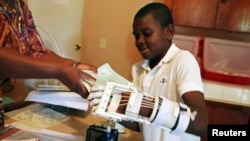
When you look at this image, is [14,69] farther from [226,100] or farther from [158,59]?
[226,100]

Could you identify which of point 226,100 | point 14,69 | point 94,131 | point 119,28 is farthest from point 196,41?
point 14,69

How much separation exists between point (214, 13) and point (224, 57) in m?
0.38

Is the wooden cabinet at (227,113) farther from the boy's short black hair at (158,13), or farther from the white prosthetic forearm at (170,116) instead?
the white prosthetic forearm at (170,116)

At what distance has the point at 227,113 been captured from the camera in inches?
89.1

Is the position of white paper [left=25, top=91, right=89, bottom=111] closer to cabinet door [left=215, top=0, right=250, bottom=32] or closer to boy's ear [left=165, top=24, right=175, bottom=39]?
boy's ear [left=165, top=24, right=175, bottom=39]

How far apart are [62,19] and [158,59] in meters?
2.41

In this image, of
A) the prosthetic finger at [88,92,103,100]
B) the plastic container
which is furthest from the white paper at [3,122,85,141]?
the plastic container

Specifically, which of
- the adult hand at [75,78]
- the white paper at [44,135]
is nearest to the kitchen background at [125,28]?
the white paper at [44,135]

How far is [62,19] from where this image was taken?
3.35 meters

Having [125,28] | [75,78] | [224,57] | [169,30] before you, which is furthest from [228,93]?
[75,78]

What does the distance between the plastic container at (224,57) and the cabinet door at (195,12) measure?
Result: 0.17 m

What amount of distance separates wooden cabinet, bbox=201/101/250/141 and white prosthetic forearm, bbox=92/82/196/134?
63.2 inches

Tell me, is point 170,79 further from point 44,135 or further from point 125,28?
point 125,28

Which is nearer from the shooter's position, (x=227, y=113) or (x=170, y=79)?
(x=170, y=79)
